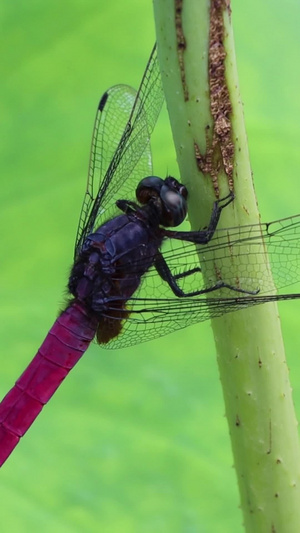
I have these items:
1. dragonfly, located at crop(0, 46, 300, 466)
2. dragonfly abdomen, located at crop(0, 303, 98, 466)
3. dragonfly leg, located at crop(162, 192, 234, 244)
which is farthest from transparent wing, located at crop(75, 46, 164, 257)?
dragonfly leg, located at crop(162, 192, 234, 244)

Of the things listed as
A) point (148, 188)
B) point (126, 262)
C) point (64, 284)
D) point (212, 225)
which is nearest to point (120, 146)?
point (148, 188)

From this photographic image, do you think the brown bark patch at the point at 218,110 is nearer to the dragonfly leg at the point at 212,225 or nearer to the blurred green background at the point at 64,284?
the dragonfly leg at the point at 212,225

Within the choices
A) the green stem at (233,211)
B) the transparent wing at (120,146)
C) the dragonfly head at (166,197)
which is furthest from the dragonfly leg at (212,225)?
the transparent wing at (120,146)

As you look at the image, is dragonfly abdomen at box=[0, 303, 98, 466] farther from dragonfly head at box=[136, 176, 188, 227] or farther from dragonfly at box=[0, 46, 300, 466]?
dragonfly head at box=[136, 176, 188, 227]

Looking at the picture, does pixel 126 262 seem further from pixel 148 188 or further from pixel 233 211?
pixel 233 211

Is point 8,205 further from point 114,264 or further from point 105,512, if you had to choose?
point 105,512

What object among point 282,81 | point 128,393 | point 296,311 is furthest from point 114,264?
point 282,81

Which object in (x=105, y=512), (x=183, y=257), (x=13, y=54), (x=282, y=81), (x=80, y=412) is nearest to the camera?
(x=183, y=257)
